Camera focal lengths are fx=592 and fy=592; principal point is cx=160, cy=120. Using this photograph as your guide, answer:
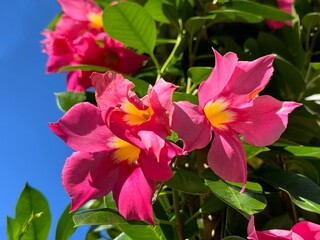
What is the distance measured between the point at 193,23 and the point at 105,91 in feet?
1.68

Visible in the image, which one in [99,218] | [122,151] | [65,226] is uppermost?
[122,151]

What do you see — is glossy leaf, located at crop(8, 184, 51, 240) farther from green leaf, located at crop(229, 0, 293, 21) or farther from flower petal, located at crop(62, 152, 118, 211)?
green leaf, located at crop(229, 0, 293, 21)

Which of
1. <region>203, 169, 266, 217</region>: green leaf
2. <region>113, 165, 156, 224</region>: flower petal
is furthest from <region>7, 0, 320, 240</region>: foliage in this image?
<region>113, 165, 156, 224</region>: flower petal

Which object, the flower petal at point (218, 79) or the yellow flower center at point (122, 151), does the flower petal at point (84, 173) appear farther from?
the flower petal at point (218, 79)

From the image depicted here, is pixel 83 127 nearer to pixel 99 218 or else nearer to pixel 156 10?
pixel 99 218

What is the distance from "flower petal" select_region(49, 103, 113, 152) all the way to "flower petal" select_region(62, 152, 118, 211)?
19mm

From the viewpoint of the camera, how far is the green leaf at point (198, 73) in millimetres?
969

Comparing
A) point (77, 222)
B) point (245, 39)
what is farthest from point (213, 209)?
point (245, 39)

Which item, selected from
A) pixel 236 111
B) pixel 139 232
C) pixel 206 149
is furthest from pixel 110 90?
pixel 206 149

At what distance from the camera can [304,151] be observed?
2.92 feet

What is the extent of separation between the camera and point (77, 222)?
75 cm

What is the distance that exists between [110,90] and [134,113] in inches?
1.4

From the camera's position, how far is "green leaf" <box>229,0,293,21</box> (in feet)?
3.65

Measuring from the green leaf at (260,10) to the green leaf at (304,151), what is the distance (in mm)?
311
